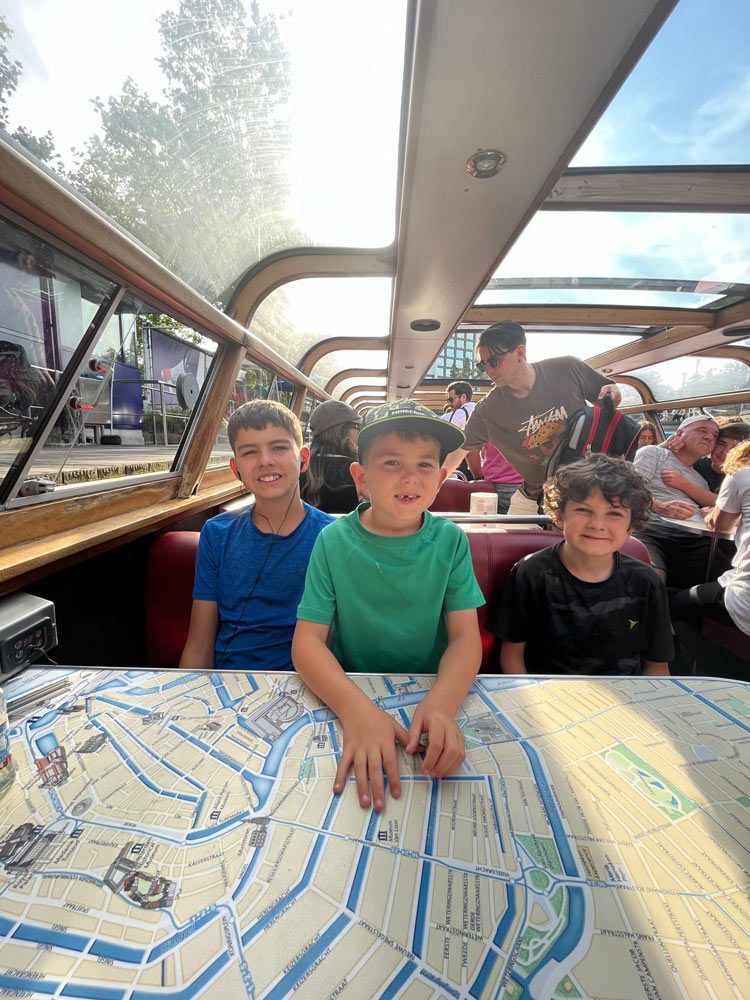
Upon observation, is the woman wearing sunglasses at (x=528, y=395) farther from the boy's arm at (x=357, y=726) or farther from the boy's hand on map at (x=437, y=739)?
the boy's hand on map at (x=437, y=739)

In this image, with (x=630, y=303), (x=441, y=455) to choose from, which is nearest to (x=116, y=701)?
(x=441, y=455)

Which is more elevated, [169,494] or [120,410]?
[120,410]

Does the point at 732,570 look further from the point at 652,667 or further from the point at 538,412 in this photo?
the point at 538,412

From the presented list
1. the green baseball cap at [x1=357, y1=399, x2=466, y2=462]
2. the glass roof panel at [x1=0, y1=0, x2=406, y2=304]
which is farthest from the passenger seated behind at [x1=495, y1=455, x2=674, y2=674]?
the glass roof panel at [x1=0, y1=0, x2=406, y2=304]

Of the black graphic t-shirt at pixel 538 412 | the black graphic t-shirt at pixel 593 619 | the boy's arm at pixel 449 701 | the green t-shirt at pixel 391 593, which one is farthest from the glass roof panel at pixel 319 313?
the boy's arm at pixel 449 701

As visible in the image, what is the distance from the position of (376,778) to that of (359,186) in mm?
2903

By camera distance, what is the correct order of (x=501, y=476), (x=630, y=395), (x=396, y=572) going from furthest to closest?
(x=630, y=395) < (x=501, y=476) < (x=396, y=572)

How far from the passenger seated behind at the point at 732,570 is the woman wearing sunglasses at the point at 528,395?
2.83ft

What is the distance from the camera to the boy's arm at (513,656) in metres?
1.62

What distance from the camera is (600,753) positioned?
0.81 meters

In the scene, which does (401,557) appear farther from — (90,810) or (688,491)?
(688,491)

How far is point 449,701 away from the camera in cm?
93

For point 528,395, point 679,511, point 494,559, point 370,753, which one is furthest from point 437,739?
point 679,511

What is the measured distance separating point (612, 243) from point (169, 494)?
11.6ft
